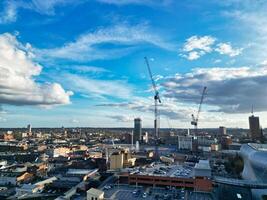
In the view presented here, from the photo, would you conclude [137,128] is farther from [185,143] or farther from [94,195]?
[94,195]

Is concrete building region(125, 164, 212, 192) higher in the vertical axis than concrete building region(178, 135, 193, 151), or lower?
lower

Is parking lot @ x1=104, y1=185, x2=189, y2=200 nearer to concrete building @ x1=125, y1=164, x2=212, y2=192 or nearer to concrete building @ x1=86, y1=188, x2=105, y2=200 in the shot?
concrete building @ x1=125, y1=164, x2=212, y2=192

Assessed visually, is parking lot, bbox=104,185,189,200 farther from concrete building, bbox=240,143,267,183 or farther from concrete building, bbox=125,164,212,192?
concrete building, bbox=240,143,267,183

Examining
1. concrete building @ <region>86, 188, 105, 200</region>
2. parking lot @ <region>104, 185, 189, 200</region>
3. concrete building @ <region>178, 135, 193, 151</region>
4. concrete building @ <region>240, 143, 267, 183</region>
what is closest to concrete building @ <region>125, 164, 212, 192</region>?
parking lot @ <region>104, 185, 189, 200</region>

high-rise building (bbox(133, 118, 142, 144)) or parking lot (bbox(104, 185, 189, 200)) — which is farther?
high-rise building (bbox(133, 118, 142, 144))

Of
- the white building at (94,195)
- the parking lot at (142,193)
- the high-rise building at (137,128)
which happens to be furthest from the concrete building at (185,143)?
the white building at (94,195)

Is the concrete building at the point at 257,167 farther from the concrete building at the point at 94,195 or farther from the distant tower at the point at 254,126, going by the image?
the distant tower at the point at 254,126

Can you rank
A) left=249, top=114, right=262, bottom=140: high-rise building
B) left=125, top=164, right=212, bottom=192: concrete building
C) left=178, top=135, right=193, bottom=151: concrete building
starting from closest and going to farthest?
left=125, top=164, right=212, bottom=192: concrete building, left=178, top=135, right=193, bottom=151: concrete building, left=249, top=114, right=262, bottom=140: high-rise building

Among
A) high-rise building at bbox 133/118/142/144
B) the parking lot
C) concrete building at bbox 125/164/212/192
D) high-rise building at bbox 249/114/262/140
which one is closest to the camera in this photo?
the parking lot

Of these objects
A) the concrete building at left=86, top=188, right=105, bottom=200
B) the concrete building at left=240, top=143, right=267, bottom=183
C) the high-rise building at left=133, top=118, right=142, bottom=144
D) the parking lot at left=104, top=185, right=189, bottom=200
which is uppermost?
the high-rise building at left=133, top=118, right=142, bottom=144

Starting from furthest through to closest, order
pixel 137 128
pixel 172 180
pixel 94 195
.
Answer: pixel 137 128 < pixel 172 180 < pixel 94 195

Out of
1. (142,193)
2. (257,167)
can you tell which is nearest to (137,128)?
(257,167)
